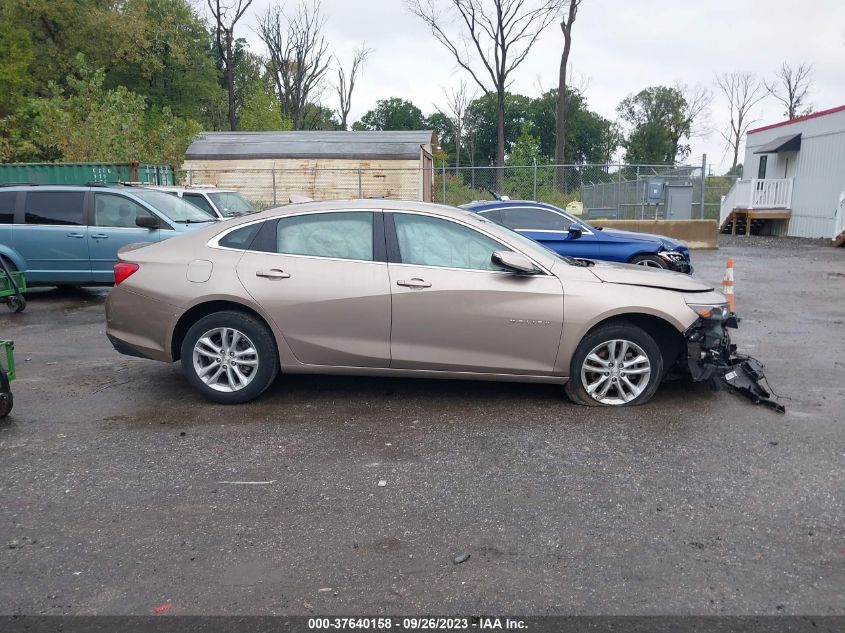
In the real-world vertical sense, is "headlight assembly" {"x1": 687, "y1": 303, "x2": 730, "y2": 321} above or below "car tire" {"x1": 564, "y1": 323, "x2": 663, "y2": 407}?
above

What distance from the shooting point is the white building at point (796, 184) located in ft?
77.0

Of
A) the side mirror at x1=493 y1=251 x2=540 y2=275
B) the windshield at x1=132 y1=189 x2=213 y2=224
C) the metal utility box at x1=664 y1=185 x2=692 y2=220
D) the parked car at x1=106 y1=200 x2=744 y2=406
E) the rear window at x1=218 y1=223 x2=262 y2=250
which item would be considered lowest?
the parked car at x1=106 y1=200 x2=744 y2=406

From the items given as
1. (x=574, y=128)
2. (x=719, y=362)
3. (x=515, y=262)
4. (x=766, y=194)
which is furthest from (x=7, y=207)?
(x=574, y=128)

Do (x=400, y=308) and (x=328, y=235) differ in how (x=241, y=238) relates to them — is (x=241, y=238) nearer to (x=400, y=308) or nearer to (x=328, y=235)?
(x=328, y=235)

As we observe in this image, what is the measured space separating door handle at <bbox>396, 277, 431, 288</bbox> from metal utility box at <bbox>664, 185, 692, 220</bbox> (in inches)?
723

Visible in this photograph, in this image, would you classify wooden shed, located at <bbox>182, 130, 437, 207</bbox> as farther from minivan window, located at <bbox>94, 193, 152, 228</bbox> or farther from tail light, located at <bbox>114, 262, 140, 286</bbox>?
tail light, located at <bbox>114, 262, 140, 286</bbox>

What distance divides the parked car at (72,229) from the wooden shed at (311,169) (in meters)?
14.0

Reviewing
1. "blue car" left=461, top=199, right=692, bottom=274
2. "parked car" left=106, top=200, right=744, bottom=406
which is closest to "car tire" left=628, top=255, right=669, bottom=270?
"blue car" left=461, top=199, right=692, bottom=274

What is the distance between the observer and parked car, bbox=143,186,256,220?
1370cm

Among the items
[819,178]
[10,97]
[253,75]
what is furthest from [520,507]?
[253,75]

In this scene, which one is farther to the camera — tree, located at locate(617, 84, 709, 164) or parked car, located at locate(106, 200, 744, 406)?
tree, located at locate(617, 84, 709, 164)

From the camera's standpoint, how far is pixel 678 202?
21953 millimetres

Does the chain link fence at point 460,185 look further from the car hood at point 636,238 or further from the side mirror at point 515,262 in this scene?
the side mirror at point 515,262

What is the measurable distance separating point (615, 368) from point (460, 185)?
21004 mm
